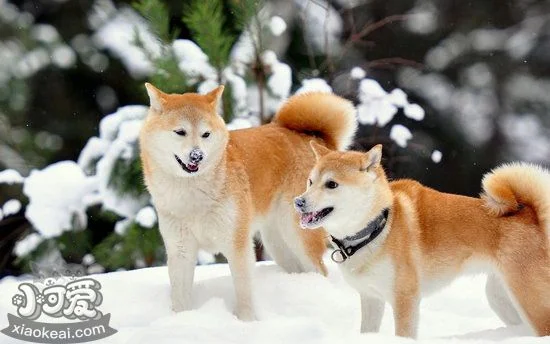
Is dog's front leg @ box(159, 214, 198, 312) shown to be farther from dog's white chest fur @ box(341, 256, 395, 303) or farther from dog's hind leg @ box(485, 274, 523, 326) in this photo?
dog's hind leg @ box(485, 274, 523, 326)

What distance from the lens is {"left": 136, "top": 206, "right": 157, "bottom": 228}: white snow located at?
19.9 feet

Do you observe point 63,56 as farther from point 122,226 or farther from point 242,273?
point 242,273

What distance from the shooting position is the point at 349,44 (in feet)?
24.7

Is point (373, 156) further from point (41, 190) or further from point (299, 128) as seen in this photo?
point (41, 190)

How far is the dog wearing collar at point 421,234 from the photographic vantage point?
12.4ft

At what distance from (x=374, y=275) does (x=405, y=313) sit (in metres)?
0.22

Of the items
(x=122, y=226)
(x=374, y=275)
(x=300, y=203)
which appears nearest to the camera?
(x=300, y=203)

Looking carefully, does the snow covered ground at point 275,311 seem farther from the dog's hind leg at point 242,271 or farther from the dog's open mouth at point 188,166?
the dog's open mouth at point 188,166

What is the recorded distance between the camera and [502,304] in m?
4.14

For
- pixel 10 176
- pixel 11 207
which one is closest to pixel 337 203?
pixel 10 176

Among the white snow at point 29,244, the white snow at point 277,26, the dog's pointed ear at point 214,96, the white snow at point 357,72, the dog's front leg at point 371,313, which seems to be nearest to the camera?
the dog's front leg at point 371,313

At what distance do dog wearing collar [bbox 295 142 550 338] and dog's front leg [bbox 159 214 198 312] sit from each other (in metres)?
0.80

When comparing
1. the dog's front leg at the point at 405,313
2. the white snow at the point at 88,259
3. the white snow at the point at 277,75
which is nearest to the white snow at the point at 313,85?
the white snow at the point at 277,75

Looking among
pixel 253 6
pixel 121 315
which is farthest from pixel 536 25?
pixel 121 315
